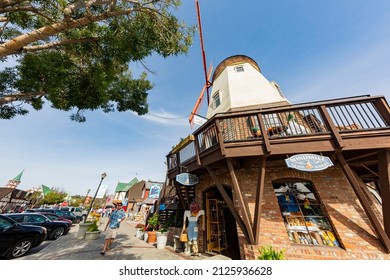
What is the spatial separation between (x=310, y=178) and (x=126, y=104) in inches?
355

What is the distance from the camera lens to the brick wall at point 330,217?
4504 millimetres

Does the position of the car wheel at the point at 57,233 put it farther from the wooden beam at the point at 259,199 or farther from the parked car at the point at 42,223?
the wooden beam at the point at 259,199

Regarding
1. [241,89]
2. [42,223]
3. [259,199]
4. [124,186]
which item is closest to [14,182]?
[124,186]

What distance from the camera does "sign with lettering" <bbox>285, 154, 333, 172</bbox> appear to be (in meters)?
4.25

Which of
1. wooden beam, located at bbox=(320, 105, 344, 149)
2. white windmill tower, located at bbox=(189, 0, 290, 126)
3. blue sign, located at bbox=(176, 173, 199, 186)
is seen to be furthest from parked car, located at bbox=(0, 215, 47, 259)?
wooden beam, located at bbox=(320, 105, 344, 149)

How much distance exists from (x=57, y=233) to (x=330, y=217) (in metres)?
14.6

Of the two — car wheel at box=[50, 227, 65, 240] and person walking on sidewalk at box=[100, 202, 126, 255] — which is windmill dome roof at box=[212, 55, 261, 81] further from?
car wheel at box=[50, 227, 65, 240]

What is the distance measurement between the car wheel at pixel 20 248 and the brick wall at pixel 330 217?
26.7 ft

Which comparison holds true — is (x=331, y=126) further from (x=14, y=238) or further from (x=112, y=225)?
(x=14, y=238)

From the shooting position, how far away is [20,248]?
588 centimetres

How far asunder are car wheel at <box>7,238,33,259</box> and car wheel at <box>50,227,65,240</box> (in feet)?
14.8

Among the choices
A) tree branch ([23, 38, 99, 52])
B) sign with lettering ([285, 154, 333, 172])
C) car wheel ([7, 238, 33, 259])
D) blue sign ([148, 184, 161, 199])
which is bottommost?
car wheel ([7, 238, 33, 259])

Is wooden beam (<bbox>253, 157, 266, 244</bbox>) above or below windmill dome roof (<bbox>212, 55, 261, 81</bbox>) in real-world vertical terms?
below

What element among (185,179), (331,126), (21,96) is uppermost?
(21,96)
